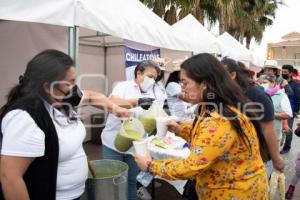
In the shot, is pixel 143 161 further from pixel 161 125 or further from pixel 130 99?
pixel 130 99

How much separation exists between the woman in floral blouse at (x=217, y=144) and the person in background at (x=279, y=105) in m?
2.86

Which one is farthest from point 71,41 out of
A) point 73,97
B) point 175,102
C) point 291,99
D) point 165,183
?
point 291,99

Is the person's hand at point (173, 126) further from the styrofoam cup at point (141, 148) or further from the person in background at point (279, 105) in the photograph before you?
the person in background at point (279, 105)

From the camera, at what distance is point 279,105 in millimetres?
4629

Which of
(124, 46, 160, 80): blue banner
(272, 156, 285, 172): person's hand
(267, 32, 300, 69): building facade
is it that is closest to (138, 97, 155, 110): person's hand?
(272, 156, 285, 172): person's hand

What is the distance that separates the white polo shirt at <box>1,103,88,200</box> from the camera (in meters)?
1.43

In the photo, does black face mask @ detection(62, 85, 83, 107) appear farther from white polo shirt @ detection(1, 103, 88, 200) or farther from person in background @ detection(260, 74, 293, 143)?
person in background @ detection(260, 74, 293, 143)

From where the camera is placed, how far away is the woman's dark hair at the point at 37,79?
1.52 m

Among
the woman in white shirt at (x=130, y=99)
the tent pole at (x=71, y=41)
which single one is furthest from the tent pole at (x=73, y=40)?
the woman in white shirt at (x=130, y=99)

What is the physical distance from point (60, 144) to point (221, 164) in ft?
2.78

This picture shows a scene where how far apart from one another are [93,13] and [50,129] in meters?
1.78

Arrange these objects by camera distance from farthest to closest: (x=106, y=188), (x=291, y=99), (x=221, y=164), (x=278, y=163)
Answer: (x=291, y=99) → (x=278, y=163) → (x=106, y=188) → (x=221, y=164)

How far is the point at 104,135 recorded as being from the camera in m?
3.21

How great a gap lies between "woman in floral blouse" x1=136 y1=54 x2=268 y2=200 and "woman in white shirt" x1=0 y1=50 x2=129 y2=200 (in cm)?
42
